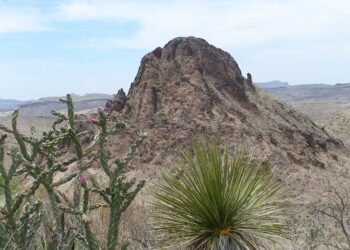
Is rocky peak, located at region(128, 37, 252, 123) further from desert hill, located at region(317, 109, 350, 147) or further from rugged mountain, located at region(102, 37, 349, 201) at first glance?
desert hill, located at region(317, 109, 350, 147)

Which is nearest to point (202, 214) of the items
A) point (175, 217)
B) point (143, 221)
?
point (175, 217)

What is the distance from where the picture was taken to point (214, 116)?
922 inches

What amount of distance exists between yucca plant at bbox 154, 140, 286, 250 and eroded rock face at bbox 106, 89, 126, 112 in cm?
1813

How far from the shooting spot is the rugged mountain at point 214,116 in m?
22.0

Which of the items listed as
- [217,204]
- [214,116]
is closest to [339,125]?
[214,116]

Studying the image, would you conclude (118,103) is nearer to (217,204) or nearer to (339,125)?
(217,204)

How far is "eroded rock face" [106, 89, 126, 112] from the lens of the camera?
25188 millimetres

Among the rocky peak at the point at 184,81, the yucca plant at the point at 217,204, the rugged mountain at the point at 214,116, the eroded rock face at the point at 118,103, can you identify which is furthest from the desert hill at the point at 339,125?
the yucca plant at the point at 217,204

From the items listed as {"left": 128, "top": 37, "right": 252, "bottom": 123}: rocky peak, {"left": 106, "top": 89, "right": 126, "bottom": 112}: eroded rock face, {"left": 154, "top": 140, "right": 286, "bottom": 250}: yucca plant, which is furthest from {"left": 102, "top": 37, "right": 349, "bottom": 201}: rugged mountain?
{"left": 154, "top": 140, "right": 286, "bottom": 250}: yucca plant

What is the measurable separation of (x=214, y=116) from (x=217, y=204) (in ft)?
54.7

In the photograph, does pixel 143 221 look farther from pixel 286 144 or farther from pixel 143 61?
pixel 143 61

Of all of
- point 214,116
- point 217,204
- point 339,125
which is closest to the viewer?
point 217,204

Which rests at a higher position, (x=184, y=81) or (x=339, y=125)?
(x=184, y=81)

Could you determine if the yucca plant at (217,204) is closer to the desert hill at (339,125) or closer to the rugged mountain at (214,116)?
the rugged mountain at (214,116)
